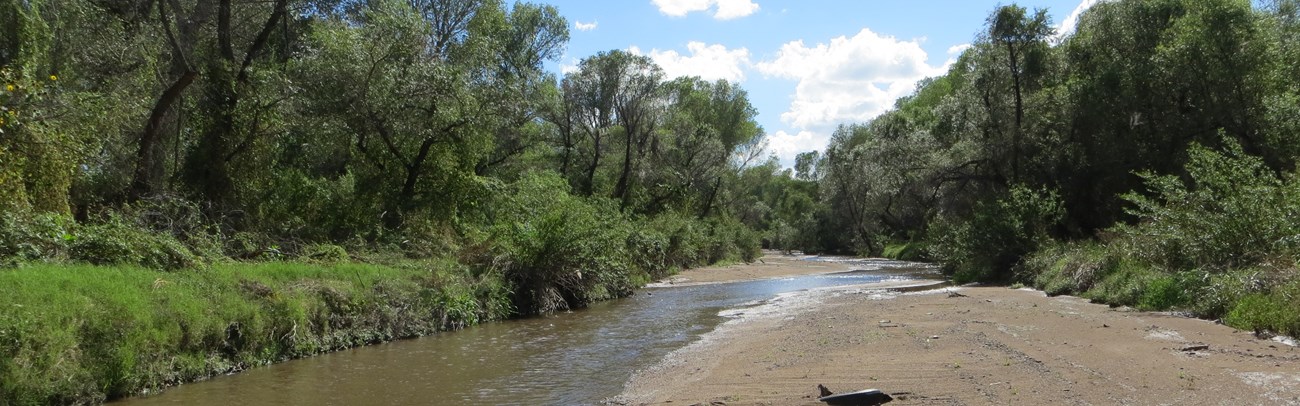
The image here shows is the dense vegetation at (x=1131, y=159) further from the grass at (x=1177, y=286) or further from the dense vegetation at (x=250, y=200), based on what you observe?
the dense vegetation at (x=250, y=200)

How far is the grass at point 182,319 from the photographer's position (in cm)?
1012

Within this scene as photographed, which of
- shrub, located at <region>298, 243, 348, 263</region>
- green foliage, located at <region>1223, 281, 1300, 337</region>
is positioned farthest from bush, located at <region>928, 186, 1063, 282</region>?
shrub, located at <region>298, 243, 348, 263</region>

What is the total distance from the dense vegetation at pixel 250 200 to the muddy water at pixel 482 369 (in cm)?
82

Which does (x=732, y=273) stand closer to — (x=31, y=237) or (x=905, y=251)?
(x=905, y=251)

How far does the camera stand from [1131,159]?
1172 inches

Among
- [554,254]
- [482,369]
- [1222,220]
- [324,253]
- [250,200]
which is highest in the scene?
[250,200]

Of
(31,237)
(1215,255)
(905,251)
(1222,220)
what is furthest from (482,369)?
(905,251)

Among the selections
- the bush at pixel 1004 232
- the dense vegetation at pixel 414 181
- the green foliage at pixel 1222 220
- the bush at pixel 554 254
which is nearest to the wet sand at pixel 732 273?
the dense vegetation at pixel 414 181

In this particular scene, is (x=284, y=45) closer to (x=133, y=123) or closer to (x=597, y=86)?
(x=133, y=123)

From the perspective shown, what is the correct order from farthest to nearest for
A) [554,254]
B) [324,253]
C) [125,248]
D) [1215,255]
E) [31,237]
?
1. [554,254]
2. [324,253]
3. [1215,255]
4. [125,248]
5. [31,237]

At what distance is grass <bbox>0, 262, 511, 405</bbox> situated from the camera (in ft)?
33.2

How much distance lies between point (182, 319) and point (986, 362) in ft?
40.7

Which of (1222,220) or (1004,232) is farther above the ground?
(1222,220)

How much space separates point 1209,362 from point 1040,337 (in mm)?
2973
